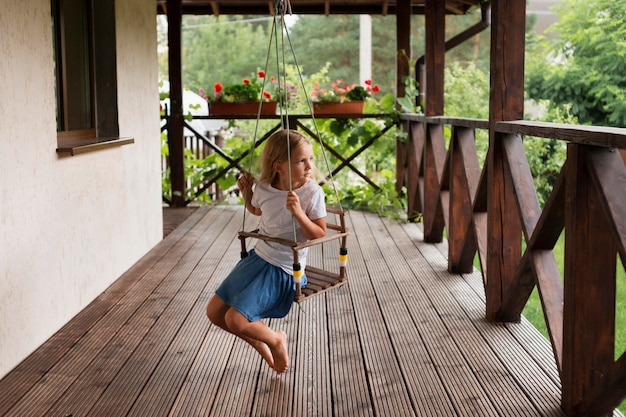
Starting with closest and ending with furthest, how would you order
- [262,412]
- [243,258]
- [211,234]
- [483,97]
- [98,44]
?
Answer: [262,412] < [243,258] < [98,44] < [211,234] < [483,97]

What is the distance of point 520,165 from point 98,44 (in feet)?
8.76

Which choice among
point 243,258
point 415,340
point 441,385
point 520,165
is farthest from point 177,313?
point 520,165

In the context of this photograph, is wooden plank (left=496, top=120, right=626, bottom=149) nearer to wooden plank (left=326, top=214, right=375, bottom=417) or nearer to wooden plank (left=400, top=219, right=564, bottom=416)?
wooden plank (left=400, top=219, right=564, bottom=416)

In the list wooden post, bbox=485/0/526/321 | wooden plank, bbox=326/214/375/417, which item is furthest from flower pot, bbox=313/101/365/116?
wooden post, bbox=485/0/526/321

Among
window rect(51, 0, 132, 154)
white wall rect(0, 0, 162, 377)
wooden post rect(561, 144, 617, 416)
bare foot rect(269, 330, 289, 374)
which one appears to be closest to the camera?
wooden post rect(561, 144, 617, 416)

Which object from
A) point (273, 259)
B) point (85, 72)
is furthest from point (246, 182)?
point (85, 72)

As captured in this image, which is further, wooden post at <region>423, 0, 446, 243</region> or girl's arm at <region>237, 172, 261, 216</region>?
wooden post at <region>423, 0, 446, 243</region>

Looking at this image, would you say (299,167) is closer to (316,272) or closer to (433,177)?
(316,272)

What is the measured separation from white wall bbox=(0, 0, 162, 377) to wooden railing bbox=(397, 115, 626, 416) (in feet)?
6.74

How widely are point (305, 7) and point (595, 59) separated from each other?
3.90 metres

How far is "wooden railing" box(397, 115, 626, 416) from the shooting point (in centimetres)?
240

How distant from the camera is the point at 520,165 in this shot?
348cm

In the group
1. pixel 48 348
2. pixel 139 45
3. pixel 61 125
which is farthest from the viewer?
pixel 139 45

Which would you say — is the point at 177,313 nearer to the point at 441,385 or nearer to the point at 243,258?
the point at 243,258
